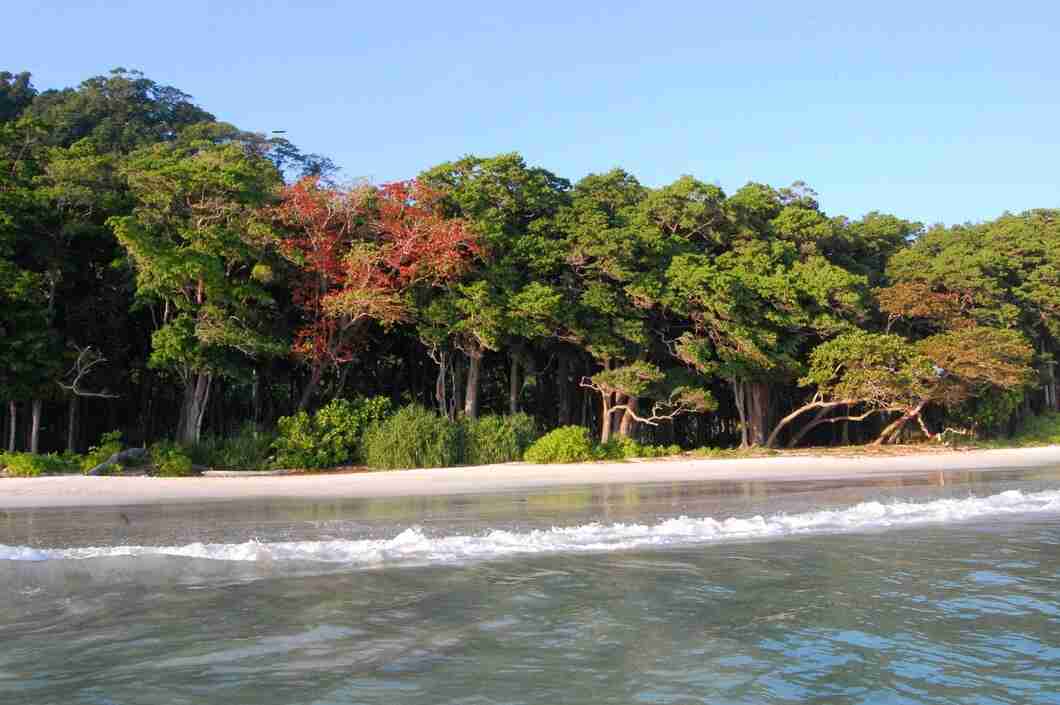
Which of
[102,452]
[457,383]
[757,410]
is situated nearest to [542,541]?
[102,452]

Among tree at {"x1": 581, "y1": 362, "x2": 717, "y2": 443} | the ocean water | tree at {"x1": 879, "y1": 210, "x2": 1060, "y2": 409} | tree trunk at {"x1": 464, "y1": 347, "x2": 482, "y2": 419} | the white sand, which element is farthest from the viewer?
tree at {"x1": 879, "y1": 210, "x2": 1060, "y2": 409}

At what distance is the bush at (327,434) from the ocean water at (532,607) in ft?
21.8

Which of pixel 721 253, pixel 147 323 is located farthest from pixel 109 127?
pixel 721 253

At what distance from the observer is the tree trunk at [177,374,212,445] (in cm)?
1841

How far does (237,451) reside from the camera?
17.3m

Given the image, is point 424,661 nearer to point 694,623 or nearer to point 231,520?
point 694,623

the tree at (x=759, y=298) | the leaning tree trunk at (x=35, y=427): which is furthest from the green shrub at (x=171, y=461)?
the tree at (x=759, y=298)

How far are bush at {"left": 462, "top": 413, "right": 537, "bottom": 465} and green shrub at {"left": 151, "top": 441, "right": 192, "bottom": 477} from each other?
5.66 metres


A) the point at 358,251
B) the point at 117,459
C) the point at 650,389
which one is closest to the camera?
the point at 117,459

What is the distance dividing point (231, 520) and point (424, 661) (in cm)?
634

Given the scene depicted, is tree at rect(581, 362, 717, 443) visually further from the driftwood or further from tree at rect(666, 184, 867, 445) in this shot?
the driftwood

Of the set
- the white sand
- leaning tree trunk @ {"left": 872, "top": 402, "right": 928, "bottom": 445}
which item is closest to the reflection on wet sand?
the white sand

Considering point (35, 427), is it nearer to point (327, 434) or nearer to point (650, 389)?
point (327, 434)

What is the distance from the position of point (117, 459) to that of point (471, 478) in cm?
679
